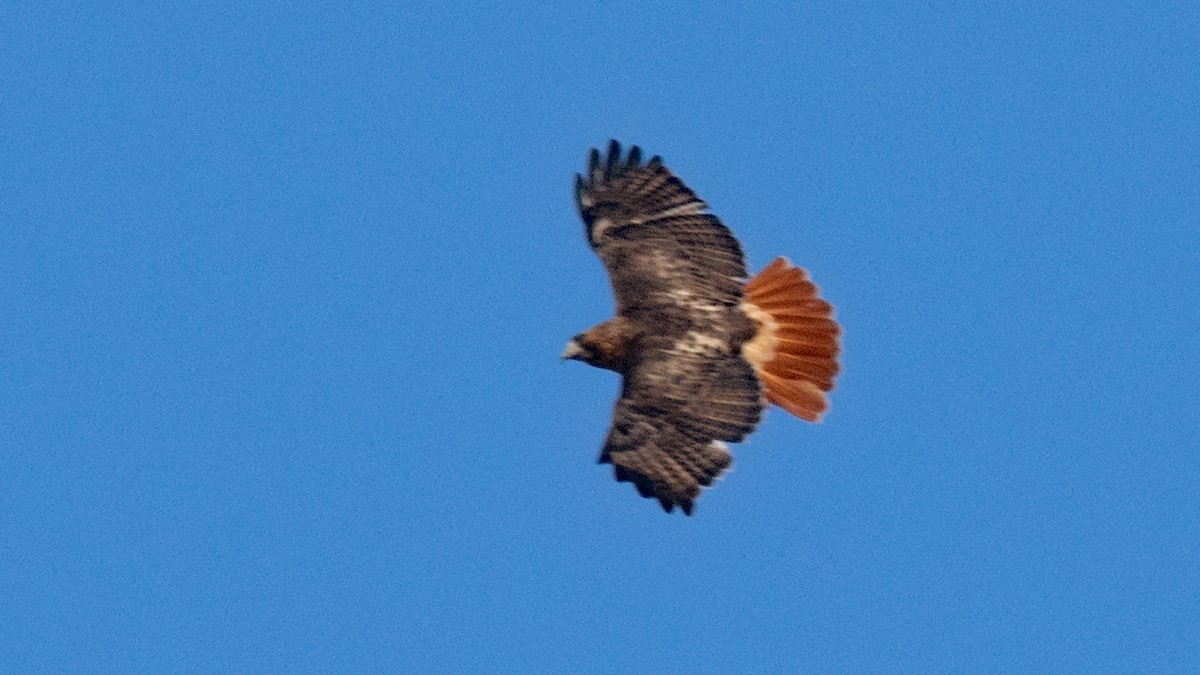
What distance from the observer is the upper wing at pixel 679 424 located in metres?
11.4

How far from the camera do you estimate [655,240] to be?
12.4 metres

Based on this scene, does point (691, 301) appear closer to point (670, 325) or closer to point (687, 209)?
point (670, 325)

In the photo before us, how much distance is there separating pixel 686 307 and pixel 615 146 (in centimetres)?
120

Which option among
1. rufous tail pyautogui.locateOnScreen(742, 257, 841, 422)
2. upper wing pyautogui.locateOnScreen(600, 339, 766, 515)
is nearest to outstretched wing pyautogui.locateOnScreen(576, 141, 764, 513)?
upper wing pyautogui.locateOnScreen(600, 339, 766, 515)

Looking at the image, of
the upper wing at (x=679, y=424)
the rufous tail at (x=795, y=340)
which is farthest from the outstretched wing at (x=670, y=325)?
the rufous tail at (x=795, y=340)

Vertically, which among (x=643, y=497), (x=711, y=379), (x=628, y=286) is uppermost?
(x=628, y=286)

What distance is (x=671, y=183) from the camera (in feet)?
40.8

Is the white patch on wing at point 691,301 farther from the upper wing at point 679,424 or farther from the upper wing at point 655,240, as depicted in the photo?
the upper wing at point 679,424

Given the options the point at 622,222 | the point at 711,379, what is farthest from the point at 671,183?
the point at 711,379

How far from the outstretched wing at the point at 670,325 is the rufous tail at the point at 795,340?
387 mm

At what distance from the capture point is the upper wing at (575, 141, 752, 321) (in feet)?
40.2

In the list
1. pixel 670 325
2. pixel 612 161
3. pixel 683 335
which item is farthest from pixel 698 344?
pixel 612 161

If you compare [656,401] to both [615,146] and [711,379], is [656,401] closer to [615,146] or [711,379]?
[711,379]

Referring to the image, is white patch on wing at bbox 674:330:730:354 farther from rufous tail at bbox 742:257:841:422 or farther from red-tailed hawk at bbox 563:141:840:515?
rufous tail at bbox 742:257:841:422
